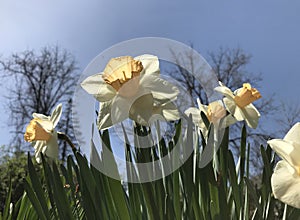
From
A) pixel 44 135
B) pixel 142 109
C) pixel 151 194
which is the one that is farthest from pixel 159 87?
pixel 44 135

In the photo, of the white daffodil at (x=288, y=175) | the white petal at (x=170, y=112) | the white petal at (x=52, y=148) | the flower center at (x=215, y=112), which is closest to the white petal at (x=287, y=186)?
the white daffodil at (x=288, y=175)

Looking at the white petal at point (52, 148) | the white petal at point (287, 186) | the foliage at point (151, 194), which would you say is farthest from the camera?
the white petal at point (52, 148)

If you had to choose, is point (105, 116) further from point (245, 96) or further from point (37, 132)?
point (245, 96)

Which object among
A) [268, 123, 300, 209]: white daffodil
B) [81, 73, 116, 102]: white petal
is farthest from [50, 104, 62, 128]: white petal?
[268, 123, 300, 209]: white daffodil

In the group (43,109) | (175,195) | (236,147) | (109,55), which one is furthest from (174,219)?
(43,109)

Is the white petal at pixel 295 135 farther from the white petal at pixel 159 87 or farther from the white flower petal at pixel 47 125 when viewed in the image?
the white flower petal at pixel 47 125

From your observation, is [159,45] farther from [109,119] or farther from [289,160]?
[289,160]

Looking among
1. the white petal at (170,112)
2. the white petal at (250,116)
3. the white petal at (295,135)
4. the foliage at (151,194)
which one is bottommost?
the foliage at (151,194)

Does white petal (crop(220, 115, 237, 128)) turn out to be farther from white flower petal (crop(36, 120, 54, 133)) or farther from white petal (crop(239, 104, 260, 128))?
white flower petal (crop(36, 120, 54, 133))

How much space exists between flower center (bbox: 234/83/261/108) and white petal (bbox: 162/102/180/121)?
0.70 feet

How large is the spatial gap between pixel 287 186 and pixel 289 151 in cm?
5

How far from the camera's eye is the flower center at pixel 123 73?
2.24 feet

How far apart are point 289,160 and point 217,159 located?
11.2 inches

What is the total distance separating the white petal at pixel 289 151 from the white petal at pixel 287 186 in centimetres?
1
